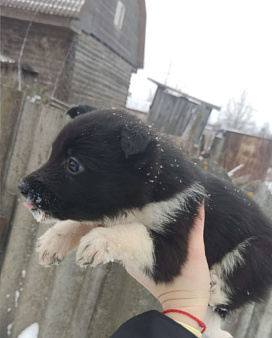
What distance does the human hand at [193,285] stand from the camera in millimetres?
1850

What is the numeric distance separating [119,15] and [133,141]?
14.5 m

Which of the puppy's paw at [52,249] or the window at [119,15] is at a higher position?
the window at [119,15]

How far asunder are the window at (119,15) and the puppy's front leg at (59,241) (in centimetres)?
1374

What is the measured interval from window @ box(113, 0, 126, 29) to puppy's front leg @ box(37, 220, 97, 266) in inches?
541

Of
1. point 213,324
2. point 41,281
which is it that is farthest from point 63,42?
point 213,324

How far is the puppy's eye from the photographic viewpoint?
68.8 inches

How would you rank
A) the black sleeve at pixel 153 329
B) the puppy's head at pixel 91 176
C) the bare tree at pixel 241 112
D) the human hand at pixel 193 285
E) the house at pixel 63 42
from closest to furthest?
the black sleeve at pixel 153 329 → the puppy's head at pixel 91 176 → the human hand at pixel 193 285 → the house at pixel 63 42 → the bare tree at pixel 241 112

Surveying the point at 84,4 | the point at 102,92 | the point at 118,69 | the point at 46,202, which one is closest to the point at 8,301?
the point at 46,202

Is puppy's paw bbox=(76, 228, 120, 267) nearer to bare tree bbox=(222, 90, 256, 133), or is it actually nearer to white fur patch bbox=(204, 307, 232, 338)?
white fur patch bbox=(204, 307, 232, 338)

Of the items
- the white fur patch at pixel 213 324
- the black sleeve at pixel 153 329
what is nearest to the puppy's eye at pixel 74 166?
the black sleeve at pixel 153 329

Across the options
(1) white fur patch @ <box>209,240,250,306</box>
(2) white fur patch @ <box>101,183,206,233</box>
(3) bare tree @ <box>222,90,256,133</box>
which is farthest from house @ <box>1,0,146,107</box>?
(3) bare tree @ <box>222,90,256,133</box>

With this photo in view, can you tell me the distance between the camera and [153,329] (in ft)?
4.99

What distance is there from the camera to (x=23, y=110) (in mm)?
2811

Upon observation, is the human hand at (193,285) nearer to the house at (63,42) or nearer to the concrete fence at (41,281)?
the concrete fence at (41,281)
